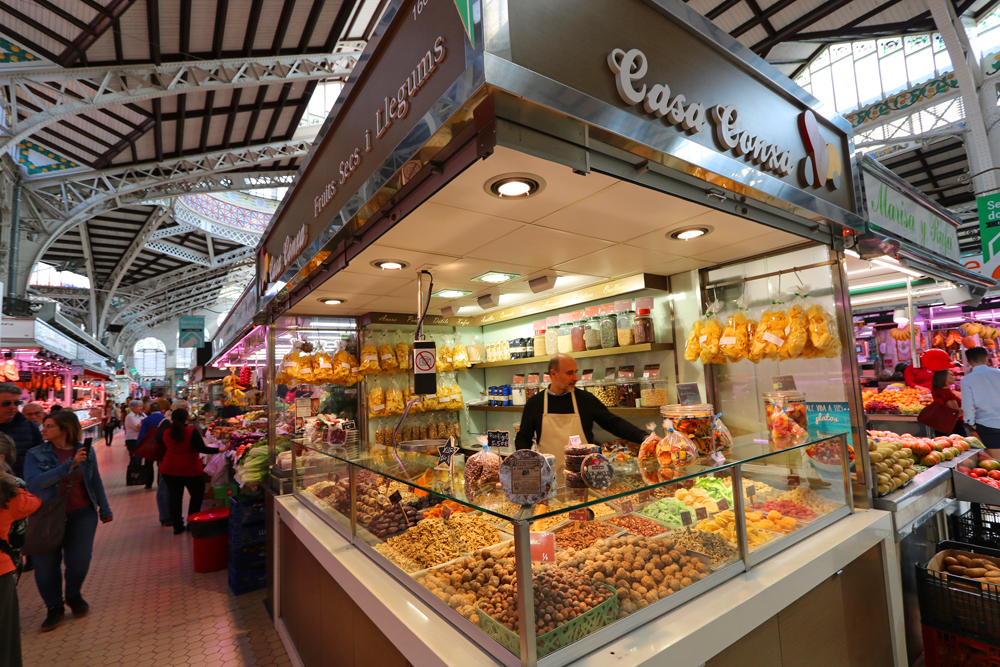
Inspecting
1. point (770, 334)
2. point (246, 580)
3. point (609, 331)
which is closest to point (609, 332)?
point (609, 331)

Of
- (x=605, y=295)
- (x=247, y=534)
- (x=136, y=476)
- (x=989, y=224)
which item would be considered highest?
(x=989, y=224)

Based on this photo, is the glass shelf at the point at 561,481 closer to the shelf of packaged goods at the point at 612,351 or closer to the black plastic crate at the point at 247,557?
the shelf of packaged goods at the point at 612,351

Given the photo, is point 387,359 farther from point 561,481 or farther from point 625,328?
point 561,481

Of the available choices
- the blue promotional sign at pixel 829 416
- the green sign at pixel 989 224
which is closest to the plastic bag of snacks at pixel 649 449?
the blue promotional sign at pixel 829 416

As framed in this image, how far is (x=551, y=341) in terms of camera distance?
5047 mm

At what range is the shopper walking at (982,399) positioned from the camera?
578cm

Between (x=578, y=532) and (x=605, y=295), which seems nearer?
(x=578, y=532)

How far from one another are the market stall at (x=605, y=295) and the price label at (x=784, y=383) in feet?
0.04

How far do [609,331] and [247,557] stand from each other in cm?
404

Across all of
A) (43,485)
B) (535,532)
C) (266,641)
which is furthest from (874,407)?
(43,485)

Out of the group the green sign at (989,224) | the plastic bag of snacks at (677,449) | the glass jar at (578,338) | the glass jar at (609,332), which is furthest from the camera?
the green sign at (989,224)

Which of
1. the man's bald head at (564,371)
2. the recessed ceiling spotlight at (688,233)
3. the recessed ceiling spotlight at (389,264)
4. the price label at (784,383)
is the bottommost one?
the price label at (784,383)

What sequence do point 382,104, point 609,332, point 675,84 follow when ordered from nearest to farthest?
1. point 675,84
2. point 382,104
3. point 609,332

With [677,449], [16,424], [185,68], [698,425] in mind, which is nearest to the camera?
[677,449]
